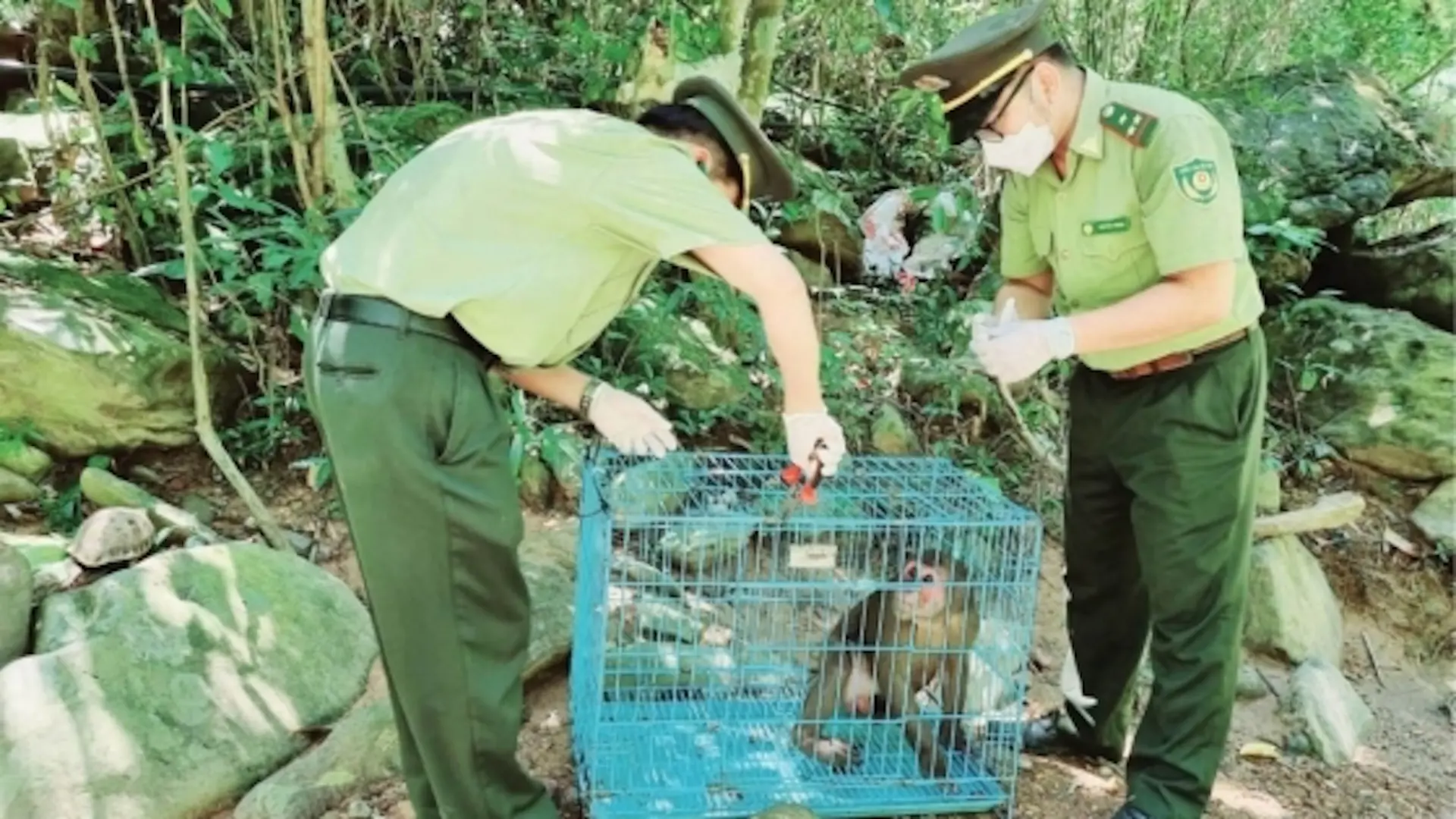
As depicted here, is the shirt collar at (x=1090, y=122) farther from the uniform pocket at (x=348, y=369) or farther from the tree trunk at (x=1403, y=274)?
the tree trunk at (x=1403, y=274)

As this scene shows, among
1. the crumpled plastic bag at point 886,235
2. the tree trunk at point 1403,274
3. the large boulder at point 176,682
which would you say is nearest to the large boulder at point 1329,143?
the tree trunk at point 1403,274

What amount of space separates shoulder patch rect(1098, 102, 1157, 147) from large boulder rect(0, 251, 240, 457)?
2.68 meters

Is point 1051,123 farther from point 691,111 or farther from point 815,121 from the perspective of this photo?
point 815,121

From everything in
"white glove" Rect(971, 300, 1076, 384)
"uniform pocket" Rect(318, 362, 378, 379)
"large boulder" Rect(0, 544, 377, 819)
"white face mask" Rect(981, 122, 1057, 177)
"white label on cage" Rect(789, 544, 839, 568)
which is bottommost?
"large boulder" Rect(0, 544, 377, 819)

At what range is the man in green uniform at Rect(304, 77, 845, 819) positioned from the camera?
5.85ft

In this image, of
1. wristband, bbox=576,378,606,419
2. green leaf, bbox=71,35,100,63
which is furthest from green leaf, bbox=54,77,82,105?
wristband, bbox=576,378,606,419

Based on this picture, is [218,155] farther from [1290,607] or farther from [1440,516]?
[1440,516]

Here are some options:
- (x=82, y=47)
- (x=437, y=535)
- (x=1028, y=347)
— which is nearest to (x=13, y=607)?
(x=437, y=535)

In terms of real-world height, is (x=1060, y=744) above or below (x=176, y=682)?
below

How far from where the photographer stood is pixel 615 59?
379 cm

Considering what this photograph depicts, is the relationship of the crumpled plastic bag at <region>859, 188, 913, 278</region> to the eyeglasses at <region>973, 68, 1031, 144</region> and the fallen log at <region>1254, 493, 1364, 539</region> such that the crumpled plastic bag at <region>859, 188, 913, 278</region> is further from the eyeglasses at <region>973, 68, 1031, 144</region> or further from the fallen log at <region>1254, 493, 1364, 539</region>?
the eyeglasses at <region>973, 68, 1031, 144</region>

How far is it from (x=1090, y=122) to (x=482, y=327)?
1202 mm

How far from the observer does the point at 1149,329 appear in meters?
2.10

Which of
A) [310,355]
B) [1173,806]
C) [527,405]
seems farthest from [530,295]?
[527,405]
